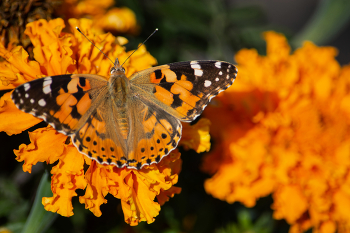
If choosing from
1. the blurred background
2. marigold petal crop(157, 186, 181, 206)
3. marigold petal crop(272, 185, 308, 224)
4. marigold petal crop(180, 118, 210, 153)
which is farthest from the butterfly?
marigold petal crop(272, 185, 308, 224)

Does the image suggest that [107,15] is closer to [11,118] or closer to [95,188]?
[11,118]

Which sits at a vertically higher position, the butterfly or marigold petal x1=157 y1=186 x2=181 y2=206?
the butterfly

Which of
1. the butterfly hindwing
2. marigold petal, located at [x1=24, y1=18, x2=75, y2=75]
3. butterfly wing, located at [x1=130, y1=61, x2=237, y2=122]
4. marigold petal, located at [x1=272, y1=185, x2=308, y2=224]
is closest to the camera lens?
the butterfly hindwing

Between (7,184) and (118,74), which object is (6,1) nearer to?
(118,74)

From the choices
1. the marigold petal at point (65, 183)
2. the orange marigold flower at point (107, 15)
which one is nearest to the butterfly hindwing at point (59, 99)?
the marigold petal at point (65, 183)

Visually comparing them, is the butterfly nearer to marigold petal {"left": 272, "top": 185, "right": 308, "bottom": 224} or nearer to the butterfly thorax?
the butterfly thorax

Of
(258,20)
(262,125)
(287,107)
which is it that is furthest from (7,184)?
(258,20)
